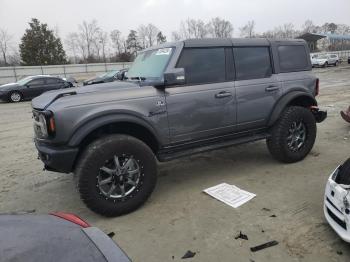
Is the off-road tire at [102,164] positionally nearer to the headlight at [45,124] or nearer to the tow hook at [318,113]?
the headlight at [45,124]

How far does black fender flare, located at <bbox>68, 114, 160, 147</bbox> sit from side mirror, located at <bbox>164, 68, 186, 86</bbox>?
58 centimetres

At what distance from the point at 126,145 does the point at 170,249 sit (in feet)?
4.26

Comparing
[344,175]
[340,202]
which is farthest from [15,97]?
[340,202]

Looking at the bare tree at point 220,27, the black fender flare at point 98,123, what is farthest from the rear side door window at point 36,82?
the bare tree at point 220,27

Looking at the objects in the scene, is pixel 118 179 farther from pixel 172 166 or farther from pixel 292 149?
pixel 292 149

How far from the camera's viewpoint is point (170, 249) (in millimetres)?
3576

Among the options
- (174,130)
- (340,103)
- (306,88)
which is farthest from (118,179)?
(340,103)

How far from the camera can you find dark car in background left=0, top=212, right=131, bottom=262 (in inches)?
76.6

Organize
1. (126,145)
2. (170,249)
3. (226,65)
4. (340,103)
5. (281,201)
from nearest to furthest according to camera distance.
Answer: (170,249)
(126,145)
(281,201)
(226,65)
(340,103)

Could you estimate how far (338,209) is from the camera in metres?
3.34

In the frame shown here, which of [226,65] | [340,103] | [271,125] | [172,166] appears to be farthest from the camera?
[340,103]

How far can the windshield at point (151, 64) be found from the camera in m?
4.91

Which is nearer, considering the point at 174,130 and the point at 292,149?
the point at 174,130

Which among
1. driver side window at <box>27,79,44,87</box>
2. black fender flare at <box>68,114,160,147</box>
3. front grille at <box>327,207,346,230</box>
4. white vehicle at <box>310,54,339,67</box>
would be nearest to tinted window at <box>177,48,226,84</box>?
black fender flare at <box>68,114,160,147</box>
